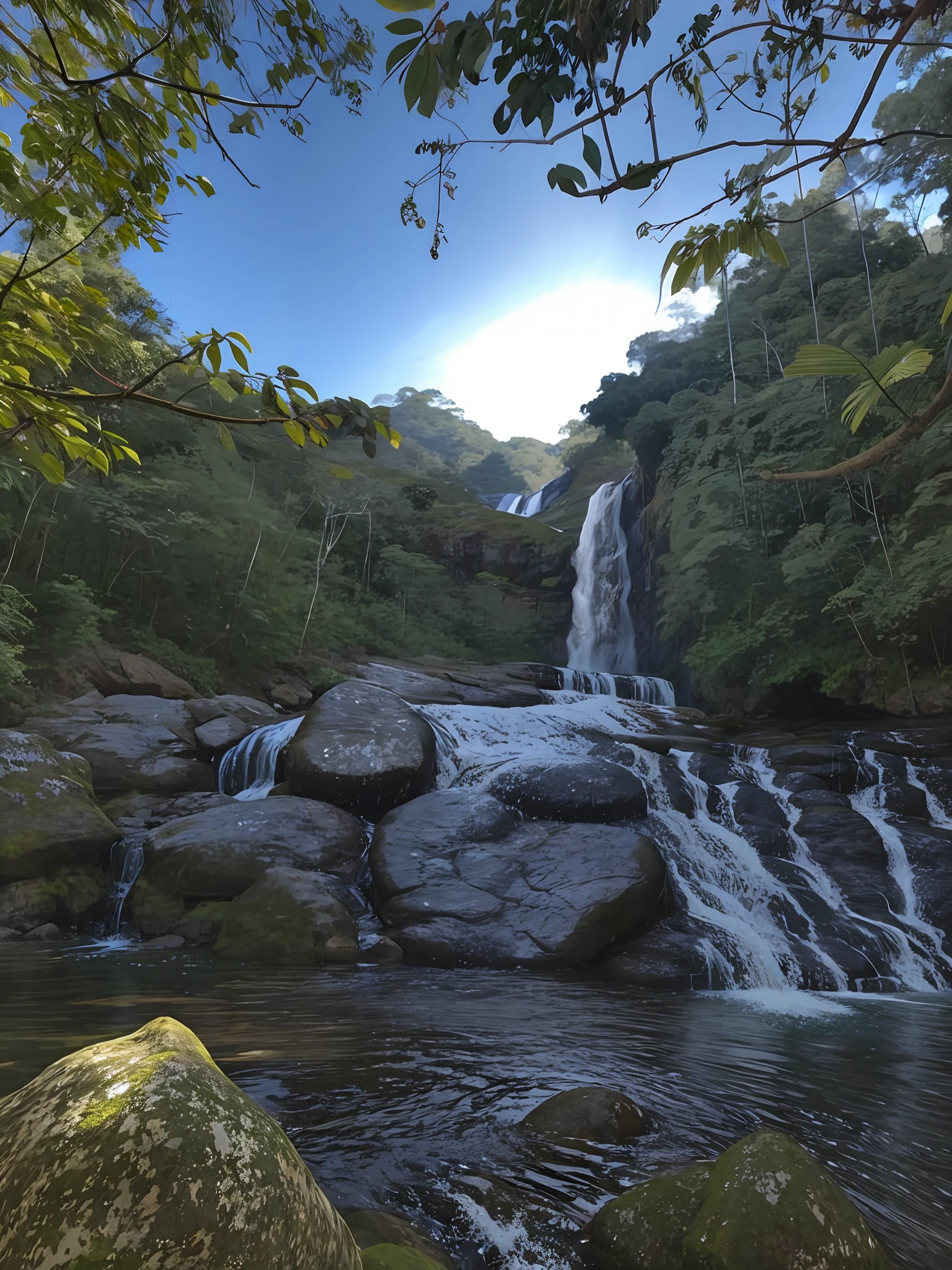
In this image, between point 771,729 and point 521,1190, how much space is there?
13.1m

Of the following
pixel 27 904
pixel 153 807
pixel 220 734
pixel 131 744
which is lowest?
pixel 27 904

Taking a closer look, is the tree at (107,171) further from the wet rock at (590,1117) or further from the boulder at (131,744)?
the boulder at (131,744)

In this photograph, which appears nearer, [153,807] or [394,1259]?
[394,1259]

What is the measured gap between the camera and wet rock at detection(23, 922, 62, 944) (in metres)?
6.96

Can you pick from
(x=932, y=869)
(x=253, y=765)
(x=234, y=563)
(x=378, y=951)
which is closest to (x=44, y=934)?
(x=378, y=951)

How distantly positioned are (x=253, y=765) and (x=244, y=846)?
9.57 feet

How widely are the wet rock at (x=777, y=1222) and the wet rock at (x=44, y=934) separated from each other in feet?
22.9

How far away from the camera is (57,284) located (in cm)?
1049

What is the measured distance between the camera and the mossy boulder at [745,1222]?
193 centimetres

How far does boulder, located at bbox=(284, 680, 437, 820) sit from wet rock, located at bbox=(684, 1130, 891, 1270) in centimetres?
706

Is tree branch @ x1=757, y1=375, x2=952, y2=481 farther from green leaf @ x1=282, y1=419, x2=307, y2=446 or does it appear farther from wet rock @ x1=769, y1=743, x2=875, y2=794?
wet rock @ x1=769, y1=743, x2=875, y2=794

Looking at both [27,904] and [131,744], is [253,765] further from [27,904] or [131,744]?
[27,904]

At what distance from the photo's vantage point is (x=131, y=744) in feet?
33.1

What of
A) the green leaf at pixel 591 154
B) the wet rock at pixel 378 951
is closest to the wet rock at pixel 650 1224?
the green leaf at pixel 591 154
